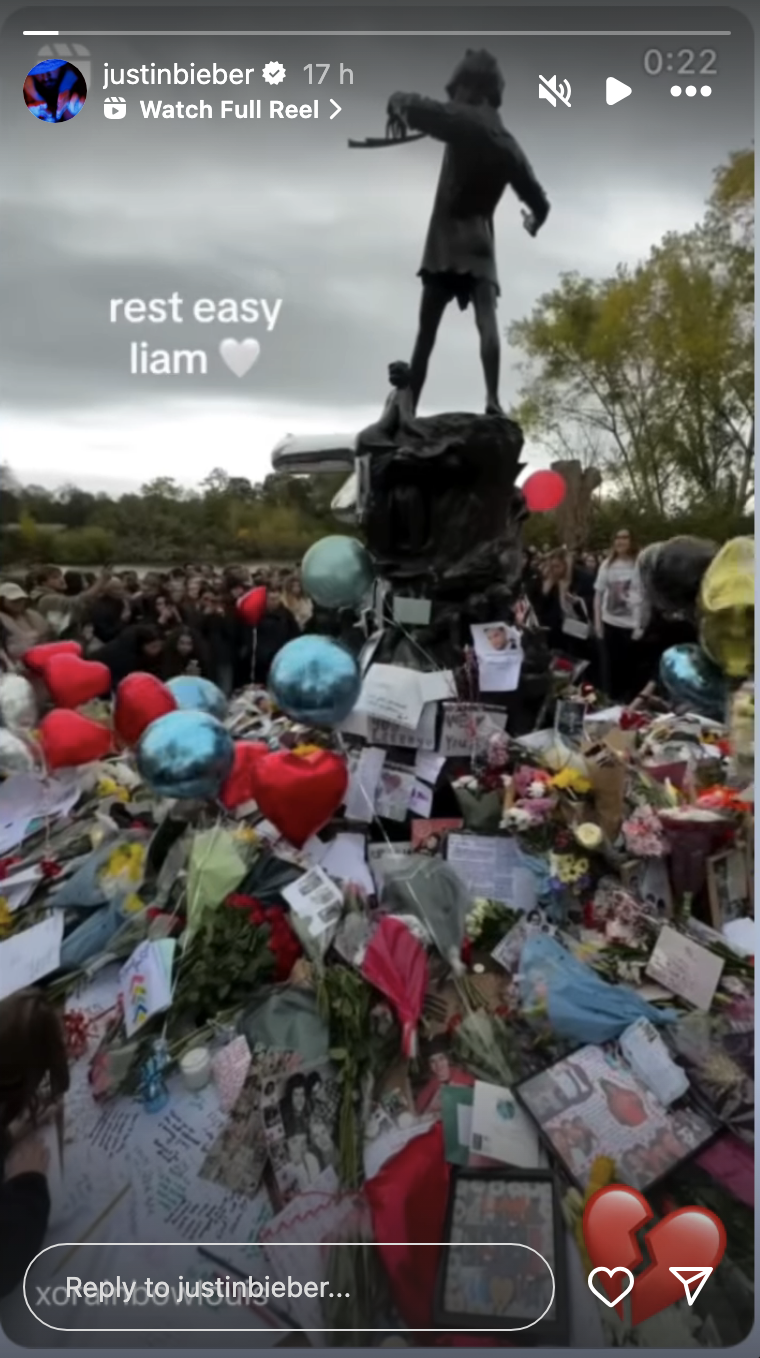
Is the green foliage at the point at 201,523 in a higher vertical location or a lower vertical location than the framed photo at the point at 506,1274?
higher

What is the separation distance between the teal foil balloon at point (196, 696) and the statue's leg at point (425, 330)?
3.25 feet

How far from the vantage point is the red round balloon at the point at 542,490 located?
8.21 feet

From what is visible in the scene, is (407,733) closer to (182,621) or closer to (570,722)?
(570,722)

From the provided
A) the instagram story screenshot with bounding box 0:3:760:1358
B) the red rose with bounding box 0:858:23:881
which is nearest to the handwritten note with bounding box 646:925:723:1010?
the instagram story screenshot with bounding box 0:3:760:1358

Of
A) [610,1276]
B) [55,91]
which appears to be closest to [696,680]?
[610,1276]

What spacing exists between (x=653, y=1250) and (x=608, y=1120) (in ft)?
1.17

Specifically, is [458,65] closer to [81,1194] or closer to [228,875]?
[228,875]

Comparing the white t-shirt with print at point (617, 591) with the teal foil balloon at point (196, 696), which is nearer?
the teal foil balloon at point (196, 696)

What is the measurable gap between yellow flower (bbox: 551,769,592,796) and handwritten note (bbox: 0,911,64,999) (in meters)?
1.12

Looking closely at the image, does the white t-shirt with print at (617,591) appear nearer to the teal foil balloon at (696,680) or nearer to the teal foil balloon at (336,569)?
the teal foil balloon at (696,680)

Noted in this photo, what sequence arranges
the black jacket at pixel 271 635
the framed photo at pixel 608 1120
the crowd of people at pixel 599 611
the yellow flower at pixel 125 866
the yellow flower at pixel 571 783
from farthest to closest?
the black jacket at pixel 271 635
the crowd of people at pixel 599 611
the yellow flower at pixel 125 866
the yellow flower at pixel 571 783
the framed photo at pixel 608 1120

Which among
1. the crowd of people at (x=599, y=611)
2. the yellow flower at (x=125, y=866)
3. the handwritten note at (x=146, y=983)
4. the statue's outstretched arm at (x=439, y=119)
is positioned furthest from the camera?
the crowd of people at (x=599, y=611)

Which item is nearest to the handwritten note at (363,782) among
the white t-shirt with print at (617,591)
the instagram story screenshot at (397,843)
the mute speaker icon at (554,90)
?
the instagram story screenshot at (397,843)

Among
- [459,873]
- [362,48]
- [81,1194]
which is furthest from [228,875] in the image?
[362,48]
